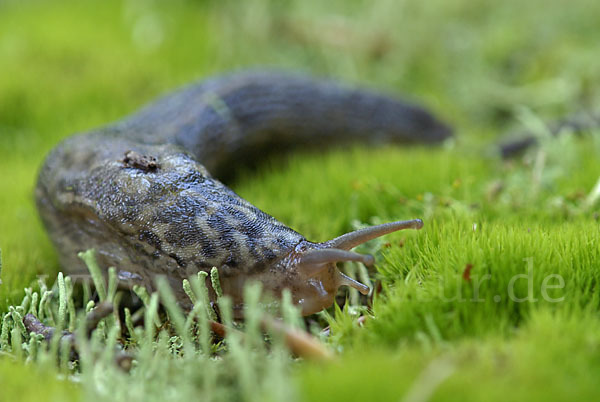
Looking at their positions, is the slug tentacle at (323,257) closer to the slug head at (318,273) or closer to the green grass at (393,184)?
the slug head at (318,273)

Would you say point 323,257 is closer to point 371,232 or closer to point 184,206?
point 371,232

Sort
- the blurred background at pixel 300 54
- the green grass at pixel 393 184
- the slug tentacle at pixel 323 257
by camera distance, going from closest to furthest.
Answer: the green grass at pixel 393 184, the slug tentacle at pixel 323 257, the blurred background at pixel 300 54

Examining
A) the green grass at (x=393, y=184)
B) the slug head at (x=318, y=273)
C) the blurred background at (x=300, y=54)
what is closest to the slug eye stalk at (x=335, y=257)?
the slug head at (x=318, y=273)

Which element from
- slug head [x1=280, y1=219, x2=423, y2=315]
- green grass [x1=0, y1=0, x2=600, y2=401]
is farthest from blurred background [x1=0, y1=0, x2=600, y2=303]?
slug head [x1=280, y1=219, x2=423, y2=315]

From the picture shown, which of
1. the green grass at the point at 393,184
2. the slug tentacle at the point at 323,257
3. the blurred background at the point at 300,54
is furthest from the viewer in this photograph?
the blurred background at the point at 300,54

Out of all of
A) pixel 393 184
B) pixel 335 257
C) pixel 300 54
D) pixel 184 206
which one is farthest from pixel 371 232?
pixel 300 54

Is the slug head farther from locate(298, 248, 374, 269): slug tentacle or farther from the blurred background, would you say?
the blurred background

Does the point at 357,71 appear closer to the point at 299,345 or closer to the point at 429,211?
the point at 429,211
